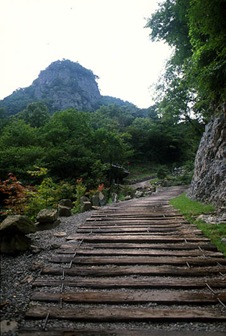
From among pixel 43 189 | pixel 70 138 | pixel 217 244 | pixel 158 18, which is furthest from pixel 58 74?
pixel 217 244

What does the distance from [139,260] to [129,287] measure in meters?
0.93

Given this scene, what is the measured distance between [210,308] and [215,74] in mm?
6867

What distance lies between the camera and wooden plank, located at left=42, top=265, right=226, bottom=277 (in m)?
3.81

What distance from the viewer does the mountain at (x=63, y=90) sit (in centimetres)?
6654

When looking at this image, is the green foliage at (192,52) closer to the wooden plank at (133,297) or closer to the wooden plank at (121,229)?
the wooden plank at (121,229)

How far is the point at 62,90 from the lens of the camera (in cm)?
7306

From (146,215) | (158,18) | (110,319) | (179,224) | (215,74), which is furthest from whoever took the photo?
(158,18)

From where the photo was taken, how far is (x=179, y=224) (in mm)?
6812

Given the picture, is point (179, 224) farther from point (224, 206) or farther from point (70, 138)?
point (70, 138)

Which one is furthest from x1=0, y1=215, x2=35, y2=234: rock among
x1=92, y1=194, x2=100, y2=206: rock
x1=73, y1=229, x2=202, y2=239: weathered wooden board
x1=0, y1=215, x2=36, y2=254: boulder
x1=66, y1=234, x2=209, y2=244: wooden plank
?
x1=92, y1=194, x2=100, y2=206: rock

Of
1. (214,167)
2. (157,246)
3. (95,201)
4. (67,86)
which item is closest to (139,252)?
(157,246)

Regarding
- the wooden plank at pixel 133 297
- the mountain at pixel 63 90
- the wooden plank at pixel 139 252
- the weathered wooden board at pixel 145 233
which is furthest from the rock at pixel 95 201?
the mountain at pixel 63 90

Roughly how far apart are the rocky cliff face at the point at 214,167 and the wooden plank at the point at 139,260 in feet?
13.5

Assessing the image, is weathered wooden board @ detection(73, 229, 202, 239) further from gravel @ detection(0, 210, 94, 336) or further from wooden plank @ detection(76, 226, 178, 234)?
gravel @ detection(0, 210, 94, 336)
